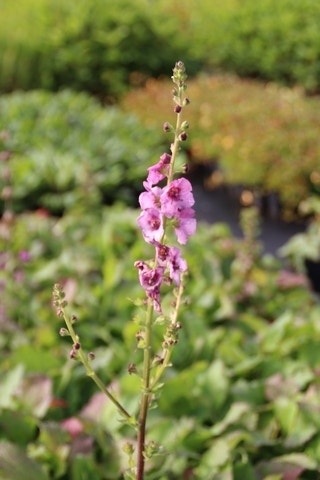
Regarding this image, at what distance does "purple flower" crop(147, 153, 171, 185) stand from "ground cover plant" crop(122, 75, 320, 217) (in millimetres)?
5009

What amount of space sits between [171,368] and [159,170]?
193cm

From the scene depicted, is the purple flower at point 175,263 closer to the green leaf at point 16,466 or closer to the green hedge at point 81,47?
the green leaf at point 16,466

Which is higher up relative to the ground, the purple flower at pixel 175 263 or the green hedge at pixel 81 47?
the green hedge at pixel 81 47

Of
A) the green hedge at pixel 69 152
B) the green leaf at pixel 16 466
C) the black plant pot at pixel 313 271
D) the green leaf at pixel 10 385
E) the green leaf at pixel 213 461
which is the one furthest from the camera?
the green hedge at pixel 69 152

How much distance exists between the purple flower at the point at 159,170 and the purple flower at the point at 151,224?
49 millimetres

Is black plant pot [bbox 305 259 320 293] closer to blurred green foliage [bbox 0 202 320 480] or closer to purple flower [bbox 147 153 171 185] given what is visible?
blurred green foliage [bbox 0 202 320 480]

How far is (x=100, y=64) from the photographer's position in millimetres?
10406

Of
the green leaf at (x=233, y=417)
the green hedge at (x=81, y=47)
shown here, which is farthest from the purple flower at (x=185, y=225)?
the green hedge at (x=81, y=47)

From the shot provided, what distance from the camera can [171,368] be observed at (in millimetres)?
3334

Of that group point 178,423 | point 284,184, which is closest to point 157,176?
point 178,423

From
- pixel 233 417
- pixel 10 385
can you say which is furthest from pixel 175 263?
pixel 10 385

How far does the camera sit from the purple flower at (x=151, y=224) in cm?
148

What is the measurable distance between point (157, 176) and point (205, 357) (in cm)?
202

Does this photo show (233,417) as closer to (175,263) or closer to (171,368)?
(171,368)
